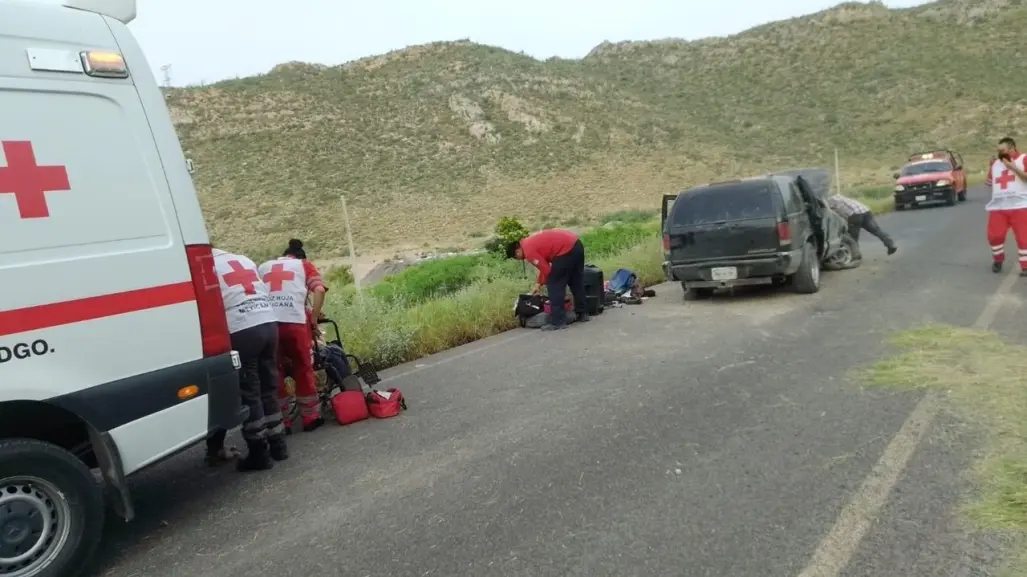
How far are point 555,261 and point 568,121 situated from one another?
4751 cm

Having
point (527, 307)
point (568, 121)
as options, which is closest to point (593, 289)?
point (527, 307)

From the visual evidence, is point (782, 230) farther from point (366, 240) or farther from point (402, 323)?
point (366, 240)

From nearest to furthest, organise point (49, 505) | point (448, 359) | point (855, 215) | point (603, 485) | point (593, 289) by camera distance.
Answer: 1. point (49, 505)
2. point (603, 485)
3. point (448, 359)
4. point (593, 289)
5. point (855, 215)

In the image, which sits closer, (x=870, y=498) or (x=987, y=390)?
(x=870, y=498)

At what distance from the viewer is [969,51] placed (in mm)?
62094

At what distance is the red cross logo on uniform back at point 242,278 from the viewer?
520 centimetres

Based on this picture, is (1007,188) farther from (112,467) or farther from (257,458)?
(112,467)

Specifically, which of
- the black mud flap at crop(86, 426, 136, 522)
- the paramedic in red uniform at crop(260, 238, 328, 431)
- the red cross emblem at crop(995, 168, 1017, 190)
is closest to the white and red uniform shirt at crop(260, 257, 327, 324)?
the paramedic in red uniform at crop(260, 238, 328, 431)

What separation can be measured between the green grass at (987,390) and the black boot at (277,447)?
4.17 m

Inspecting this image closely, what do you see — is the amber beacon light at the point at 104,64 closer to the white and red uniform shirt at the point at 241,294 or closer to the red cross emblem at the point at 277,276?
the white and red uniform shirt at the point at 241,294

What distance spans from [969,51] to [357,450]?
7061cm

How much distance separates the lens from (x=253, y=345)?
520 cm

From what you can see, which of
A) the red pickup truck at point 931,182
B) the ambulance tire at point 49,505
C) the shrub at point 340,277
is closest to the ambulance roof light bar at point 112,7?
the ambulance tire at point 49,505

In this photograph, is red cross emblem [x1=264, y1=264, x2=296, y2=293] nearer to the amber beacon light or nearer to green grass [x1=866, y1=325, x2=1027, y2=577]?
the amber beacon light
